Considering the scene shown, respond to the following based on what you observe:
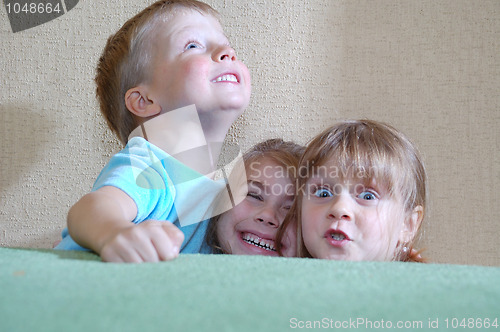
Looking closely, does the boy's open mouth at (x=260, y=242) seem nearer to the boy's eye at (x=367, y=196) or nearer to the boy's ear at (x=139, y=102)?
the boy's eye at (x=367, y=196)

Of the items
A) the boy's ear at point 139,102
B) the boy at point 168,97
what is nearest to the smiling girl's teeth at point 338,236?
the boy at point 168,97

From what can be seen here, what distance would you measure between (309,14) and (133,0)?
1.49ft

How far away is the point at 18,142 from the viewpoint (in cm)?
125

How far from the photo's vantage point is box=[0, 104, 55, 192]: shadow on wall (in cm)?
124

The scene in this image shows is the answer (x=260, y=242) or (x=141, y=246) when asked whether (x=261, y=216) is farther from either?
(x=141, y=246)

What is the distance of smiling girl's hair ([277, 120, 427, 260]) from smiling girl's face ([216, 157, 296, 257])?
0.03m

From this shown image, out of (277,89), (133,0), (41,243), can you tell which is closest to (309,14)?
(277,89)

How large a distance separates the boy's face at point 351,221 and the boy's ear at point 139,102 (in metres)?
0.41

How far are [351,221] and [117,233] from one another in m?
0.45

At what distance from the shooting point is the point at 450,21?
120cm

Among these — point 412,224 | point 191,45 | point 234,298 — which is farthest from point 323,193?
point 234,298

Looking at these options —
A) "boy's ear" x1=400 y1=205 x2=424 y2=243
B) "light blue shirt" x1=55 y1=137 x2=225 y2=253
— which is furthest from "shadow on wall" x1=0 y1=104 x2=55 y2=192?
"boy's ear" x1=400 y1=205 x2=424 y2=243

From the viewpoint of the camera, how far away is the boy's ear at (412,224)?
98 centimetres

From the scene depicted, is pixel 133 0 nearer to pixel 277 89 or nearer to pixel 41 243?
pixel 277 89
